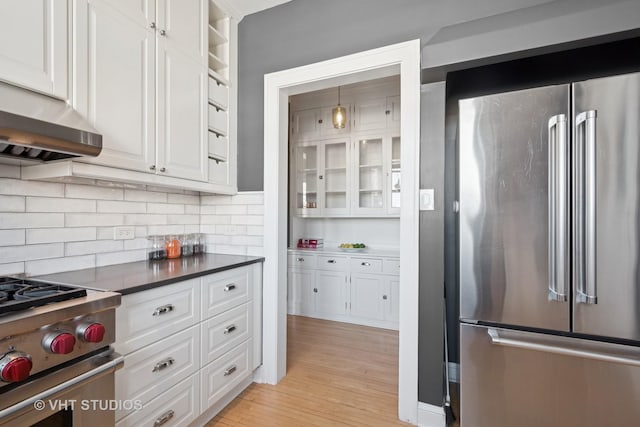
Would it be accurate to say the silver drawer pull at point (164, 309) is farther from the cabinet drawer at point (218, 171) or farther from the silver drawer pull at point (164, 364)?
the cabinet drawer at point (218, 171)

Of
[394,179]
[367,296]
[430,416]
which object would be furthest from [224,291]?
[394,179]

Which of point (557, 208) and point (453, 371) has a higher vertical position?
point (557, 208)

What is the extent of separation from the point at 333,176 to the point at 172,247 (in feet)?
7.55

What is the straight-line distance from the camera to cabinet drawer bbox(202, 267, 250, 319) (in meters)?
1.70

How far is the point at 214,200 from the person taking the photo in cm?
245

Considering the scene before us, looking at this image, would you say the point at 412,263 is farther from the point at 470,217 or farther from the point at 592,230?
the point at 592,230

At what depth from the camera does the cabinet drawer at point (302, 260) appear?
3.60m

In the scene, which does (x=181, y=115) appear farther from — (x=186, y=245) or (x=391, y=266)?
(x=391, y=266)

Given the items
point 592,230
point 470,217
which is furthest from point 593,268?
point 470,217

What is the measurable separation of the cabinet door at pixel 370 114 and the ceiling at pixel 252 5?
1635 millimetres

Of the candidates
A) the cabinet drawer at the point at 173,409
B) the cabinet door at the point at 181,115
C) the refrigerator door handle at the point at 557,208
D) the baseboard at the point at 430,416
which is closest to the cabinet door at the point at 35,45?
the cabinet door at the point at 181,115

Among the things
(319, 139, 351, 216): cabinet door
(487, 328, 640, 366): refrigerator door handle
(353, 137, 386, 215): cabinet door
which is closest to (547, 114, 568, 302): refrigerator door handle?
(487, 328, 640, 366): refrigerator door handle

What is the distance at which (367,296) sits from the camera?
3.33 metres

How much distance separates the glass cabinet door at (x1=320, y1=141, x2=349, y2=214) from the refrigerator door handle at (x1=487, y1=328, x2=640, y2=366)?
8.39ft
